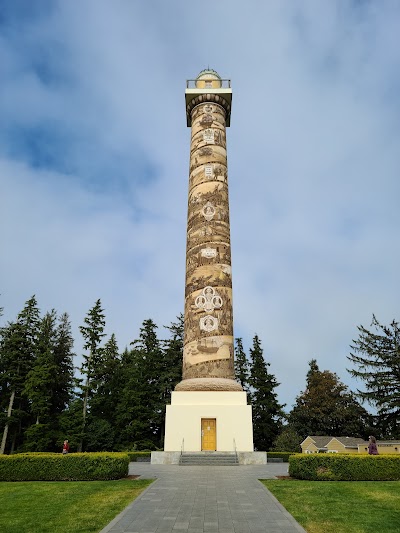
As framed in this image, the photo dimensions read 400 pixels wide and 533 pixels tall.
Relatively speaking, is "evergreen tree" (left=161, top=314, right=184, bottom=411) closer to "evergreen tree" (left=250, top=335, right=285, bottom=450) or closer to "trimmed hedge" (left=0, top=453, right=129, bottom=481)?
"evergreen tree" (left=250, top=335, right=285, bottom=450)

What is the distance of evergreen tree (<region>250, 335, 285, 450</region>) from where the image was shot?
114 ft

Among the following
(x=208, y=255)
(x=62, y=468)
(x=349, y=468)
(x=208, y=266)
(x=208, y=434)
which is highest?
(x=208, y=255)

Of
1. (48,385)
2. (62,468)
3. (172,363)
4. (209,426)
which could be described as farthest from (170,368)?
(62,468)

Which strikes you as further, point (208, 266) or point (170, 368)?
point (170, 368)

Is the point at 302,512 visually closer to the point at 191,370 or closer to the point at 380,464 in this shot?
the point at 380,464

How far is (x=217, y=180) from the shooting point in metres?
23.8

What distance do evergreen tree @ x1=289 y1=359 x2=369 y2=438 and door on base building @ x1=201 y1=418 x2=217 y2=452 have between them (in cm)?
2318

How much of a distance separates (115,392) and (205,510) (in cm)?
2948

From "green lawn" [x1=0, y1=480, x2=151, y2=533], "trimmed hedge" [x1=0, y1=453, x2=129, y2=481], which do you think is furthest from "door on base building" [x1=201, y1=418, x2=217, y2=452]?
"green lawn" [x1=0, y1=480, x2=151, y2=533]

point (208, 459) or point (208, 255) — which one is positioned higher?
point (208, 255)

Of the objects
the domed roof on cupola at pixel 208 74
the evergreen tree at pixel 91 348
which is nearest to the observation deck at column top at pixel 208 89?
the domed roof on cupola at pixel 208 74

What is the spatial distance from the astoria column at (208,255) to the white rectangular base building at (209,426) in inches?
32.4

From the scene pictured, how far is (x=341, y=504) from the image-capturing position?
318 inches

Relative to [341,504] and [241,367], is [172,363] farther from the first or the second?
[341,504]
